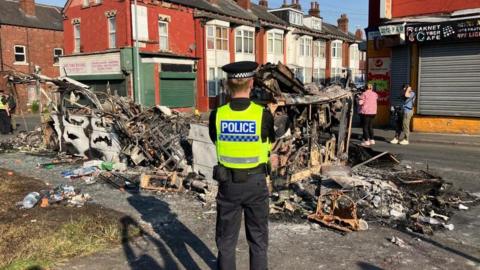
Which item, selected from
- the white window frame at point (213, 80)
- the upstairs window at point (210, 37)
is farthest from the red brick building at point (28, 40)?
the upstairs window at point (210, 37)

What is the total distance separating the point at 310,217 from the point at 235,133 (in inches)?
109

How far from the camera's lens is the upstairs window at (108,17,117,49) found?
87.3 feet

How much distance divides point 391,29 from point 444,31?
187 centimetres

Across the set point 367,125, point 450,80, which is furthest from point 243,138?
point 450,80

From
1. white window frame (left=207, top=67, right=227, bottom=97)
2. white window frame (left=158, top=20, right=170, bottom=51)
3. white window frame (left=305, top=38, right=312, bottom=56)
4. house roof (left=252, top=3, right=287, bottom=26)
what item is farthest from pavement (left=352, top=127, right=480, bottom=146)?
white window frame (left=305, top=38, right=312, bottom=56)

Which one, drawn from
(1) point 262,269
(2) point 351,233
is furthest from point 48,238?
(2) point 351,233

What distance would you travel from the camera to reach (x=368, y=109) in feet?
42.3

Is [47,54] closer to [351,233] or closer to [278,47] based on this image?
[278,47]

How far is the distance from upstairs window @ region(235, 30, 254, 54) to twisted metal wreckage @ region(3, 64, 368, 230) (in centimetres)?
2322

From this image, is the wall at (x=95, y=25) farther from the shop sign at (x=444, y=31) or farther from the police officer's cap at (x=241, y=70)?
the police officer's cap at (x=241, y=70)

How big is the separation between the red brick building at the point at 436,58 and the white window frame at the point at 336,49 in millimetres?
32324

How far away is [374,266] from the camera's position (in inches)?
183

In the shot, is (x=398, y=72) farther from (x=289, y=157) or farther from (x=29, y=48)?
(x=29, y=48)

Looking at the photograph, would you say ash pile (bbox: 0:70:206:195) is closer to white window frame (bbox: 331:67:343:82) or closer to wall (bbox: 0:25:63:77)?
wall (bbox: 0:25:63:77)
